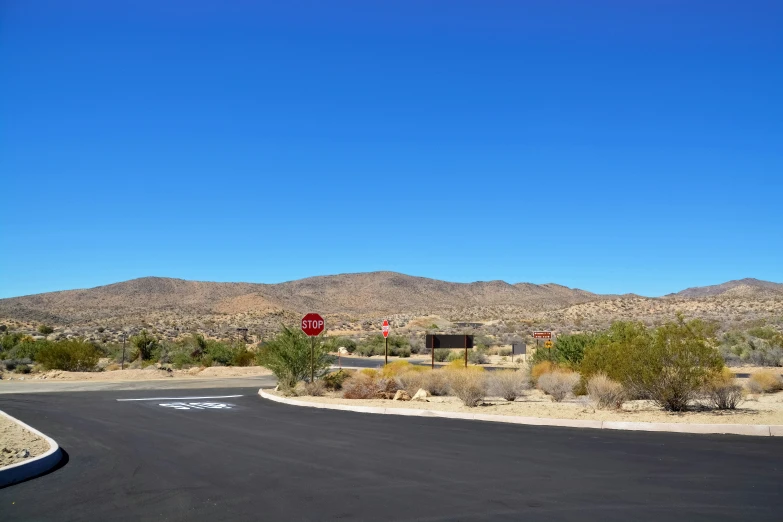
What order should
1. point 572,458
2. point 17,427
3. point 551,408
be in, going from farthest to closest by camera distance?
point 551,408, point 17,427, point 572,458

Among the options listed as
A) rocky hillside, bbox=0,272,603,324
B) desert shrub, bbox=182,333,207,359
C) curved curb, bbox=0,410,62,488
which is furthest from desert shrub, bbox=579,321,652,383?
rocky hillside, bbox=0,272,603,324

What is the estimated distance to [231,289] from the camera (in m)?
150

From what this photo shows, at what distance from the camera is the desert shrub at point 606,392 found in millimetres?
18906

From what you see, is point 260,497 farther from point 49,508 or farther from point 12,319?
point 12,319

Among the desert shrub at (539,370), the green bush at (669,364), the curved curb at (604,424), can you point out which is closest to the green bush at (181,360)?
the desert shrub at (539,370)

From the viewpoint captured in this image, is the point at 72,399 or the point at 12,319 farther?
the point at 12,319

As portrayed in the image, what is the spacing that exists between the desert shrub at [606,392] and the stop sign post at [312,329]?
1106cm

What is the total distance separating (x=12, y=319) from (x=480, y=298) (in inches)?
3900

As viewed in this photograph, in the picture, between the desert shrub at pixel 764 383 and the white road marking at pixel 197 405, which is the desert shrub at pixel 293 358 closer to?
the white road marking at pixel 197 405

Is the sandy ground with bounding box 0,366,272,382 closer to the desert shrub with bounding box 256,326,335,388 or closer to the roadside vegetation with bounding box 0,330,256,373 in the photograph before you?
the roadside vegetation with bounding box 0,330,256,373

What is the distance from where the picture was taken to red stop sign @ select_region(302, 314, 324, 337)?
26.6 metres

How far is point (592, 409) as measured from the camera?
19.5m

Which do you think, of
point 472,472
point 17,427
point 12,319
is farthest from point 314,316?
point 12,319

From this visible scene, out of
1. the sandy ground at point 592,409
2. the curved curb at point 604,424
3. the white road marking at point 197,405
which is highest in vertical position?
the sandy ground at point 592,409
